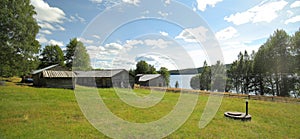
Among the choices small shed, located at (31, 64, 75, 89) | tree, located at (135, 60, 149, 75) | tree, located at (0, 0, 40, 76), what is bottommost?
small shed, located at (31, 64, 75, 89)

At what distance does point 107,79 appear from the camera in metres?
36.2

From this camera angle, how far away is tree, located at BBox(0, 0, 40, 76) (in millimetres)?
24188

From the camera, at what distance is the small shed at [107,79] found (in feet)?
119

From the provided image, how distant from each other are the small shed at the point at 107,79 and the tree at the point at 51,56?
26.3 metres

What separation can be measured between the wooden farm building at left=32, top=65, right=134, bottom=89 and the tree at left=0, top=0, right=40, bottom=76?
3.62 m

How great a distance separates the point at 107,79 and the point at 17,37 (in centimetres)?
1634

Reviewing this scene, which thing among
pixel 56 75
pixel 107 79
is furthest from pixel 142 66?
pixel 107 79

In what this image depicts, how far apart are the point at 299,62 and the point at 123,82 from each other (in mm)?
32299

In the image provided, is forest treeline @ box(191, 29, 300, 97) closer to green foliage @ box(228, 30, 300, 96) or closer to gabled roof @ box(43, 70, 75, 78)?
green foliage @ box(228, 30, 300, 96)

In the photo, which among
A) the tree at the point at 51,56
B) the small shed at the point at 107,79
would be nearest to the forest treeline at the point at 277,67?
the small shed at the point at 107,79

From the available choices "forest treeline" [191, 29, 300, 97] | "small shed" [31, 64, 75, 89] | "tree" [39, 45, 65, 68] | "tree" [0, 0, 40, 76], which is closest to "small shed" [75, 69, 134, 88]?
"small shed" [31, 64, 75, 89]

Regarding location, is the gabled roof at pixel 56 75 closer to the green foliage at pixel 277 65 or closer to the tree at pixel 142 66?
the tree at pixel 142 66

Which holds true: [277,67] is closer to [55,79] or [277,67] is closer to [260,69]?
[260,69]

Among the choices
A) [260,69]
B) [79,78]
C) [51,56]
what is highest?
[51,56]
